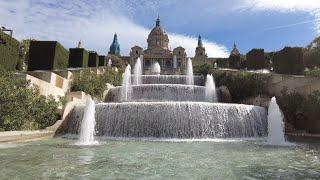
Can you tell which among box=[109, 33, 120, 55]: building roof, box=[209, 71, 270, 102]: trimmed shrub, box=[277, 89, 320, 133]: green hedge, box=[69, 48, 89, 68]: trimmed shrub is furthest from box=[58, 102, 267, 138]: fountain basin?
box=[109, 33, 120, 55]: building roof

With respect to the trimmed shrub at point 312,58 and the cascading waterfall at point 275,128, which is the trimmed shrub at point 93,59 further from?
the cascading waterfall at point 275,128

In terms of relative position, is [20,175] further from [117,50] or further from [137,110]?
[117,50]

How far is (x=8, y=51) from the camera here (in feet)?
72.2

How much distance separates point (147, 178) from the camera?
661cm

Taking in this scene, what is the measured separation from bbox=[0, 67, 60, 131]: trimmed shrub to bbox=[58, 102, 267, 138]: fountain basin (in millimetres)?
1031

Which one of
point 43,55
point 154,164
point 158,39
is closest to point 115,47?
point 158,39

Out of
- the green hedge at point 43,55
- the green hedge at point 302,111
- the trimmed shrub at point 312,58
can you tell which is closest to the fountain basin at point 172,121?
the green hedge at point 302,111

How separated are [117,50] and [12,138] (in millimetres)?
81697

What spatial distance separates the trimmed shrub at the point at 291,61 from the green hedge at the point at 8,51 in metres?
18.8

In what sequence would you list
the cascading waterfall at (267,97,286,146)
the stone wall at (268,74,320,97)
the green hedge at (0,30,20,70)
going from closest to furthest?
the cascading waterfall at (267,97,286,146) → the stone wall at (268,74,320,97) → the green hedge at (0,30,20,70)

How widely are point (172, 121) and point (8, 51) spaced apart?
11.5 metres

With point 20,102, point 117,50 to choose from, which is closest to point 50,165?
point 20,102

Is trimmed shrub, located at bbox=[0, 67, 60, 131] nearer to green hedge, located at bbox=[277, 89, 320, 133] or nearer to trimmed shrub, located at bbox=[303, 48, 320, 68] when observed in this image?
green hedge, located at bbox=[277, 89, 320, 133]

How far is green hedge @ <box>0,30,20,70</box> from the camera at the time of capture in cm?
2136
